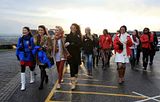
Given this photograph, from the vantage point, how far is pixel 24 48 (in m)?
11.0

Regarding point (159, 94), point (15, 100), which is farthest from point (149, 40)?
point (15, 100)

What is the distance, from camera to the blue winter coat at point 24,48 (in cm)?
1102

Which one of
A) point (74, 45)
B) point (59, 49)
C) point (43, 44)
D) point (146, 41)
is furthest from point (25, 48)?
point (146, 41)

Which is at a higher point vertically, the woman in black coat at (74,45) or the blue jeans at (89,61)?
the woman in black coat at (74,45)

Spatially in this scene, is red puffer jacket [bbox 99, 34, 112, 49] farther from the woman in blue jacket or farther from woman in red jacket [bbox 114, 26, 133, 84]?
the woman in blue jacket

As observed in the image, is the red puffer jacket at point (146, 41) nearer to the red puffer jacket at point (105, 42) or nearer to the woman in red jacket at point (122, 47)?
the red puffer jacket at point (105, 42)

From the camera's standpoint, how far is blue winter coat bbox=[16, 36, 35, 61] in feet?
36.2

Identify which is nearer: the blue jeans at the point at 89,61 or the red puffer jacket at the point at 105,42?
the blue jeans at the point at 89,61

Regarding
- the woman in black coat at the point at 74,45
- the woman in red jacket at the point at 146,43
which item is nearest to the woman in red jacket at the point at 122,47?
the woman in black coat at the point at 74,45

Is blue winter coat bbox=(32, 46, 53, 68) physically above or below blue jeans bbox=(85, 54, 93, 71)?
above

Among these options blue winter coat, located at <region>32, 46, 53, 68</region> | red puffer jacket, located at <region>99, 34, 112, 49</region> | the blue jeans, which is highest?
red puffer jacket, located at <region>99, 34, 112, 49</region>

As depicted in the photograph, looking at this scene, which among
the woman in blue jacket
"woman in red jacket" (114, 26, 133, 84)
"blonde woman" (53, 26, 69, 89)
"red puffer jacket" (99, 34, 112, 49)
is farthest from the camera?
"red puffer jacket" (99, 34, 112, 49)

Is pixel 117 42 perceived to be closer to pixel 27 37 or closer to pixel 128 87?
pixel 128 87

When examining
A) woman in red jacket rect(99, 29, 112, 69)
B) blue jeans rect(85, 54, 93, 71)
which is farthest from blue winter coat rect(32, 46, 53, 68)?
woman in red jacket rect(99, 29, 112, 69)
